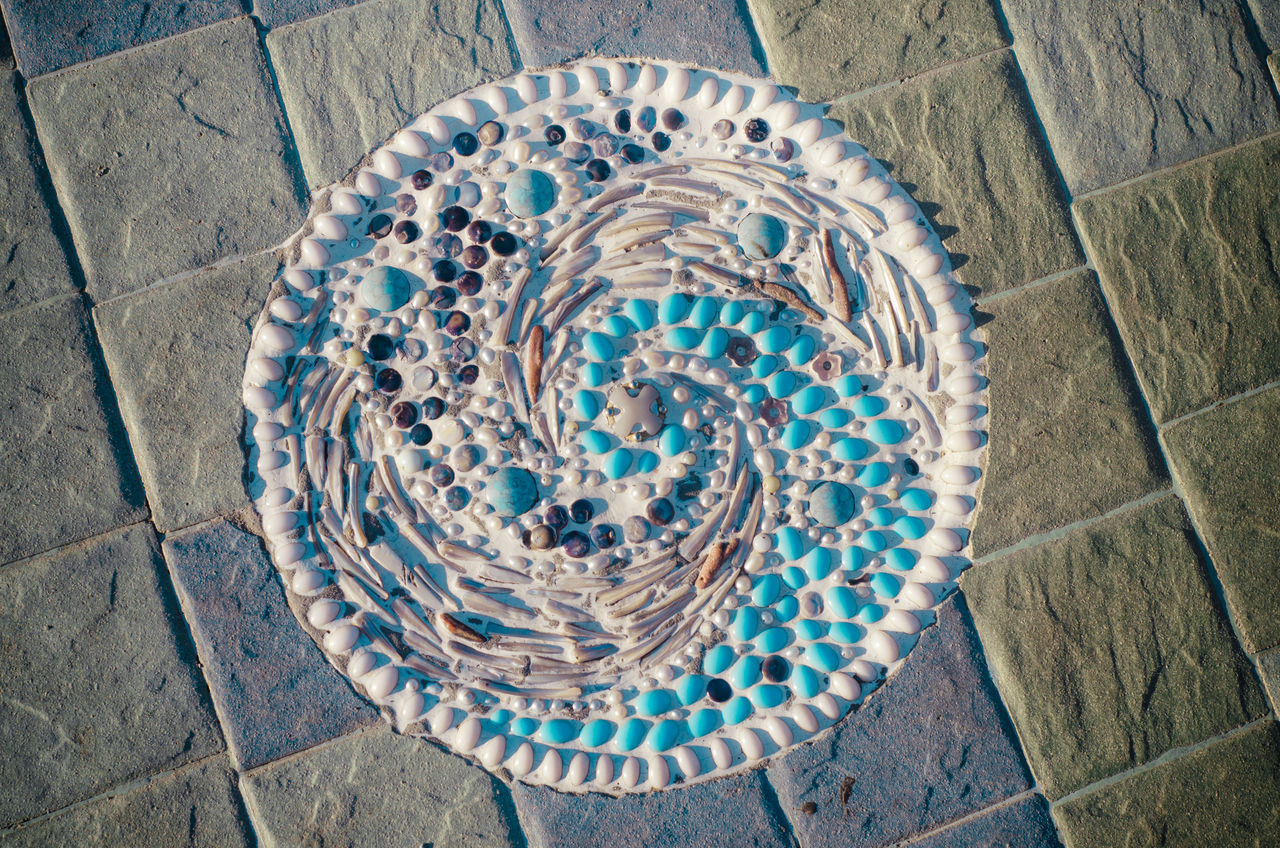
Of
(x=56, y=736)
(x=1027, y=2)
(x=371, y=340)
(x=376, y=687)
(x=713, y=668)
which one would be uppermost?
(x=1027, y=2)

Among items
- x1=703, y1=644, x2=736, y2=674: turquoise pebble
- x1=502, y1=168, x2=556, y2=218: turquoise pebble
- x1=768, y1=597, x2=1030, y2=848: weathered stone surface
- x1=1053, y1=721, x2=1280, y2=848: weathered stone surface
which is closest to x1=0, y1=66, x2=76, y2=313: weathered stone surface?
x1=502, y1=168, x2=556, y2=218: turquoise pebble

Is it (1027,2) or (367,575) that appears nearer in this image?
(367,575)

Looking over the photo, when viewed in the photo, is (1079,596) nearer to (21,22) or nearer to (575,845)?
(575,845)

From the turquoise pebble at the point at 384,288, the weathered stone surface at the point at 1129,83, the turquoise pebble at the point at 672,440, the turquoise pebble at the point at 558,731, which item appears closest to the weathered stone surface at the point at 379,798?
the turquoise pebble at the point at 558,731

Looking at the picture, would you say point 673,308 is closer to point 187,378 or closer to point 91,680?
point 187,378

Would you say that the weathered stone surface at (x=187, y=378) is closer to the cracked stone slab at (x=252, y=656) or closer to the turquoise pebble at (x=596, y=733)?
the cracked stone slab at (x=252, y=656)

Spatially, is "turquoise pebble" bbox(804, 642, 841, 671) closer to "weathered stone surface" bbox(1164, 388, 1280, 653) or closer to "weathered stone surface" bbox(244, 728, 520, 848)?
"weathered stone surface" bbox(244, 728, 520, 848)

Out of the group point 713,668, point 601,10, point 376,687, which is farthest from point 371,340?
point 713,668
